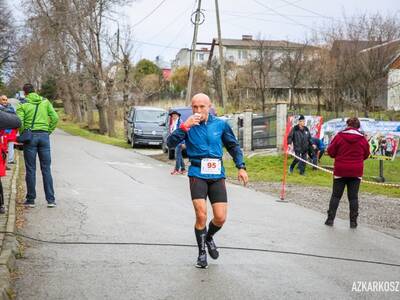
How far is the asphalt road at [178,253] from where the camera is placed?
19.1 ft

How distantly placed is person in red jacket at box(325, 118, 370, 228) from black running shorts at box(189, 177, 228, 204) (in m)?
3.90

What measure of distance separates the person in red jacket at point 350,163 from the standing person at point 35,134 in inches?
188

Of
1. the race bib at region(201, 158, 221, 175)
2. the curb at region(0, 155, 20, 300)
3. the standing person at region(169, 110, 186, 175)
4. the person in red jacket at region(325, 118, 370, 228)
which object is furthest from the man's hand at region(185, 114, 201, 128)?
the standing person at region(169, 110, 186, 175)

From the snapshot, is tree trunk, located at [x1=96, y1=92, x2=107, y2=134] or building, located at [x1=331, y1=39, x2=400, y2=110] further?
tree trunk, located at [x1=96, y1=92, x2=107, y2=134]

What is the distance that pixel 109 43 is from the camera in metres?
41.4

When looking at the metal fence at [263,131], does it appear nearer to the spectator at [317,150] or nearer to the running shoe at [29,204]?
the spectator at [317,150]

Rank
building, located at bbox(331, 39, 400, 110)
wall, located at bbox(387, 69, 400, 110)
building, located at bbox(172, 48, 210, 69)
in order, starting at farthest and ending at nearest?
building, located at bbox(172, 48, 210, 69)
wall, located at bbox(387, 69, 400, 110)
building, located at bbox(331, 39, 400, 110)

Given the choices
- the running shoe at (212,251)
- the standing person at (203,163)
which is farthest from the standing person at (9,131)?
the running shoe at (212,251)

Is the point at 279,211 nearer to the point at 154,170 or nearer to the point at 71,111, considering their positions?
the point at 154,170

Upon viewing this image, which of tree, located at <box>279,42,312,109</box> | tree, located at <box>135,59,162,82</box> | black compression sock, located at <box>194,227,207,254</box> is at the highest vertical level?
tree, located at <box>135,59,162,82</box>

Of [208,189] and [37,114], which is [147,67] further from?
[208,189]

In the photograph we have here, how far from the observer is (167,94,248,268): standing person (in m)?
6.73

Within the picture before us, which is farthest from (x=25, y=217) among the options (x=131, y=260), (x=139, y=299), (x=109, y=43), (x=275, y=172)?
(x=109, y=43)

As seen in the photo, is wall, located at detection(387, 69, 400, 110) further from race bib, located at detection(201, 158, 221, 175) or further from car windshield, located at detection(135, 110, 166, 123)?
race bib, located at detection(201, 158, 221, 175)
